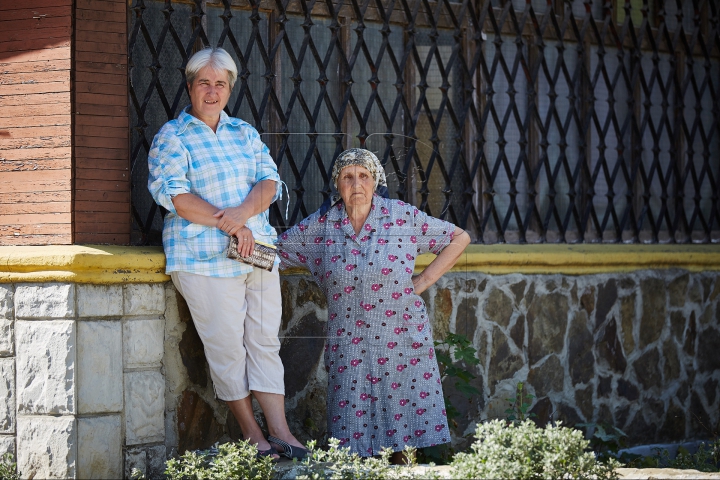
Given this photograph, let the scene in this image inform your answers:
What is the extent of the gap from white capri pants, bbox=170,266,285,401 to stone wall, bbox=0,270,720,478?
23 centimetres

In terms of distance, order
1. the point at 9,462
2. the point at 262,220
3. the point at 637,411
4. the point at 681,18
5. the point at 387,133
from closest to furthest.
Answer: the point at 9,462 → the point at 262,220 → the point at 387,133 → the point at 637,411 → the point at 681,18

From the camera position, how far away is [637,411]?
20.8 feet

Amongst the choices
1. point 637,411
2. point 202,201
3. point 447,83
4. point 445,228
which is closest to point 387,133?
point 447,83

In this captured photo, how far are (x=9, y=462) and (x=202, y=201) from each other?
1438 millimetres

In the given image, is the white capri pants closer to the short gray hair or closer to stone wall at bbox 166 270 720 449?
stone wall at bbox 166 270 720 449

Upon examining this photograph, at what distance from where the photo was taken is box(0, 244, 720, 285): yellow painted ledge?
4.26 m

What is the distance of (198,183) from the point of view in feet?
14.4

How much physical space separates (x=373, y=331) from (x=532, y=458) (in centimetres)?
112

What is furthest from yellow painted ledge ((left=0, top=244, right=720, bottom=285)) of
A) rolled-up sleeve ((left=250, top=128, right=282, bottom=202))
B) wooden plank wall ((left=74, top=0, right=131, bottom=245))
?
rolled-up sleeve ((left=250, top=128, right=282, bottom=202))

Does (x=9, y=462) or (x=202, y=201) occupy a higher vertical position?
(x=202, y=201)

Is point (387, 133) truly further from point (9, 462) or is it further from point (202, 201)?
point (9, 462)

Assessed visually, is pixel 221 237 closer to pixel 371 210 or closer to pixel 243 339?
pixel 243 339

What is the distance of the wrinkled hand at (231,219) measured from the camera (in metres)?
4.31

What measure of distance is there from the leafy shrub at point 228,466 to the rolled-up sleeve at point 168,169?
1.10 metres
